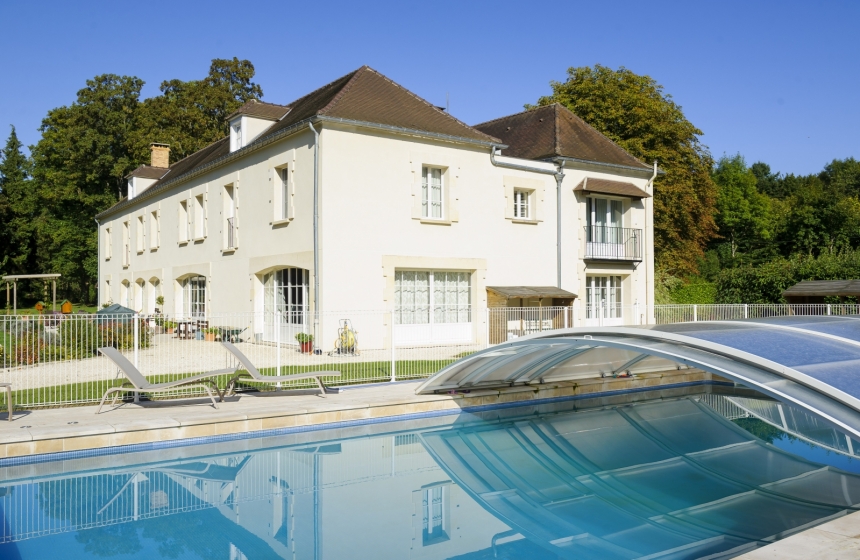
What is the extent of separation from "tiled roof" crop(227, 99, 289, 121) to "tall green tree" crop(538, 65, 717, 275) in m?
15.6

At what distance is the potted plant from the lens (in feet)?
59.6

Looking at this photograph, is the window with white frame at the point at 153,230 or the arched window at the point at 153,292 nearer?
the arched window at the point at 153,292

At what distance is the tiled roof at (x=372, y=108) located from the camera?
19688 millimetres

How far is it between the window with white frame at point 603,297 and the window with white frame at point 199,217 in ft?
45.2

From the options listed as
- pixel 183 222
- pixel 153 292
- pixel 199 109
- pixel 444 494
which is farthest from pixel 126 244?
pixel 444 494

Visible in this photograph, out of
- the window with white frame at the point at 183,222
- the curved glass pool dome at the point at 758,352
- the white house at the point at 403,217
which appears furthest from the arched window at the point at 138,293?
the curved glass pool dome at the point at 758,352

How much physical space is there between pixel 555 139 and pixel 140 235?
19.1 m

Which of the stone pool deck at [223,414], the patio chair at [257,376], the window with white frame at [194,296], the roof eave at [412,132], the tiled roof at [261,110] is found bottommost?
the stone pool deck at [223,414]

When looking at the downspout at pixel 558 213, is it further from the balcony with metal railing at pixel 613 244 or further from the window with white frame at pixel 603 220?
the window with white frame at pixel 603 220

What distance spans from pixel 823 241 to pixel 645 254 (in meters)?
24.9

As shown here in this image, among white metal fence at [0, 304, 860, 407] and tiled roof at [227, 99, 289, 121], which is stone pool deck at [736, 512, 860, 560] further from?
tiled roof at [227, 99, 289, 121]

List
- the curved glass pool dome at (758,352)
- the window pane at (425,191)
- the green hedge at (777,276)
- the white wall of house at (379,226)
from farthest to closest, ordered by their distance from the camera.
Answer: the green hedge at (777,276) < the window pane at (425,191) < the white wall of house at (379,226) < the curved glass pool dome at (758,352)

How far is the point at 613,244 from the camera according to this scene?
2545 cm

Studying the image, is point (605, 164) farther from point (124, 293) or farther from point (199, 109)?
point (199, 109)
